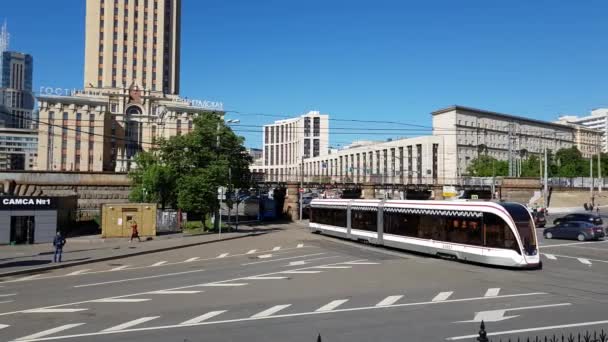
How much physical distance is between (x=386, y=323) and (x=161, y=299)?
7259 mm

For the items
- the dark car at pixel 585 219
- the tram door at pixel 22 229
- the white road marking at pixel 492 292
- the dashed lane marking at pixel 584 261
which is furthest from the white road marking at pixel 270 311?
the dark car at pixel 585 219

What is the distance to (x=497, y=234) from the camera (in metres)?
23.1

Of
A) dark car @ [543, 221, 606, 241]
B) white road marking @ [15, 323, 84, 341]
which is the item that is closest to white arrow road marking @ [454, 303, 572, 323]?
white road marking @ [15, 323, 84, 341]

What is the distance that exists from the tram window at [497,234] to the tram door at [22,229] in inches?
1181

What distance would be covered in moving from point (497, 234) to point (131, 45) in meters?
125

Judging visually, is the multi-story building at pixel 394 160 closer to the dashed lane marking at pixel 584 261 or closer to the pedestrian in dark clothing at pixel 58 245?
the dashed lane marking at pixel 584 261

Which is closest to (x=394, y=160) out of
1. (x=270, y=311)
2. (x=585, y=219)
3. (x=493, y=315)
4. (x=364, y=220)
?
(x=585, y=219)

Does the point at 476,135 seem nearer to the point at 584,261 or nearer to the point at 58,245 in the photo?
the point at 584,261

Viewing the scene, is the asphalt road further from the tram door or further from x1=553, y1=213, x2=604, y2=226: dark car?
x1=553, y1=213, x2=604, y2=226: dark car

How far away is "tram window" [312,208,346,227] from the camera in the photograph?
40000mm

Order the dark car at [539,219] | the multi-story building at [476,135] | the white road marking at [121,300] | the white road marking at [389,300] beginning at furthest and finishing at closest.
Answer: the multi-story building at [476,135] < the dark car at [539,219] < the white road marking at [121,300] < the white road marking at [389,300]

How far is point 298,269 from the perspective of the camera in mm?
23859

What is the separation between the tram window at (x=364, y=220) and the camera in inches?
1345

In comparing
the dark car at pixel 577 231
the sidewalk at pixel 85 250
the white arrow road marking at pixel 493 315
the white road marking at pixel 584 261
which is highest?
the dark car at pixel 577 231
